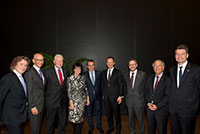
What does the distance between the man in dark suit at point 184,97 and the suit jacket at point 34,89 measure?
7.49 feet

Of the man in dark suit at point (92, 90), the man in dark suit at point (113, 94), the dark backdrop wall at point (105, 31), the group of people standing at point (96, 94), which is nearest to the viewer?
the group of people standing at point (96, 94)

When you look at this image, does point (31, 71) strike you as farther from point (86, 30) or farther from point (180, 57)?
point (86, 30)

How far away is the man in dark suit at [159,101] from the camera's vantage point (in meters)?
2.58

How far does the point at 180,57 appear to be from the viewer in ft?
7.63

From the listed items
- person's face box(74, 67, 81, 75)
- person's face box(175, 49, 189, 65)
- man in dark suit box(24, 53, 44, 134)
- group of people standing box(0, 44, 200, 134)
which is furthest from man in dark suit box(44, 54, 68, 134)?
person's face box(175, 49, 189, 65)

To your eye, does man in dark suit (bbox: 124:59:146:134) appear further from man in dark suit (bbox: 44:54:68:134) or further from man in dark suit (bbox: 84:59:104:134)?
man in dark suit (bbox: 44:54:68:134)

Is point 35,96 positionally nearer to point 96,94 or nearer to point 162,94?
point 96,94

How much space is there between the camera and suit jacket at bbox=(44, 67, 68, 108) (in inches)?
111

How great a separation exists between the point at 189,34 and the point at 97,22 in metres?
3.48

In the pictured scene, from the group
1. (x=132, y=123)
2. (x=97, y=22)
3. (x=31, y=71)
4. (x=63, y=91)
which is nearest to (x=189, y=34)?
(x=97, y=22)

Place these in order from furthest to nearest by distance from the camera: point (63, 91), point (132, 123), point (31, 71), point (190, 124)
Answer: point (132, 123) → point (63, 91) → point (31, 71) → point (190, 124)

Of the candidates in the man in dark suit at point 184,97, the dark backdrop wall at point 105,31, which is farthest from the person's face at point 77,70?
the dark backdrop wall at point 105,31

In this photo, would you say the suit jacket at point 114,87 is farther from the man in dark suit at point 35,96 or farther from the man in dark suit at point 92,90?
the man in dark suit at point 35,96

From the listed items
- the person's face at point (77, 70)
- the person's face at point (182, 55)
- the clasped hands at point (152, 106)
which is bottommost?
the clasped hands at point (152, 106)
